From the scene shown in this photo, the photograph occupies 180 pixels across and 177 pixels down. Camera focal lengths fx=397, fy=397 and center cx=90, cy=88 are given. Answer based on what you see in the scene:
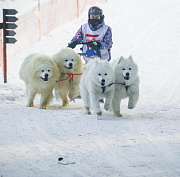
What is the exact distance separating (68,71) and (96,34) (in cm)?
120

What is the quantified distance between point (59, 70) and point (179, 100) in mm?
3005

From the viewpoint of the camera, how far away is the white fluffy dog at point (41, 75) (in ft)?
24.0

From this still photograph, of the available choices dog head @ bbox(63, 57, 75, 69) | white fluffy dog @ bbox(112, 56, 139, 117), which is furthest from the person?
white fluffy dog @ bbox(112, 56, 139, 117)

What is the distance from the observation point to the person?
27.4 feet

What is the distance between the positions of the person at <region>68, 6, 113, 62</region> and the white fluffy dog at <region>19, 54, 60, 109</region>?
1152mm

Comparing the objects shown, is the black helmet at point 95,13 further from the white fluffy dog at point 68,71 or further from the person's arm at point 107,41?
the white fluffy dog at point 68,71

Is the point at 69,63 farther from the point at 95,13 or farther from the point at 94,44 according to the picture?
the point at 95,13

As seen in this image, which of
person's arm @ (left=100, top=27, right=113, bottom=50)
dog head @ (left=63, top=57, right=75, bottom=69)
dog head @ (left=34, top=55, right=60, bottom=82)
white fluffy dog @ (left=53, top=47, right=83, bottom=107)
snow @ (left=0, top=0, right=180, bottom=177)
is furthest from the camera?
person's arm @ (left=100, top=27, right=113, bottom=50)

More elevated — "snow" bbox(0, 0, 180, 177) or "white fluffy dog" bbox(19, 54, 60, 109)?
"white fluffy dog" bbox(19, 54, 60, 109)

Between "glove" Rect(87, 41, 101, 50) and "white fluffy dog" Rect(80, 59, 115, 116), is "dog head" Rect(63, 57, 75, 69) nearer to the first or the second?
"glove" Rect(87, 41, 101, 50)

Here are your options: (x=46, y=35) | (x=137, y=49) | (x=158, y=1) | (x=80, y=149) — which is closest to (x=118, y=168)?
(x=80, y=149)

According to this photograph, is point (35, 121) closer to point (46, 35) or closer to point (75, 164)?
point (75, 164)

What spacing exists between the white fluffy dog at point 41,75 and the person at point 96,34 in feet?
3.78

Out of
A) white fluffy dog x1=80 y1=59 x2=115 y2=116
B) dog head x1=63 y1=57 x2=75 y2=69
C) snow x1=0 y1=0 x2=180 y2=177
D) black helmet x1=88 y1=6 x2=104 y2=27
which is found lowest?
snow x1=0 y1=0 x2=180 y2=177
